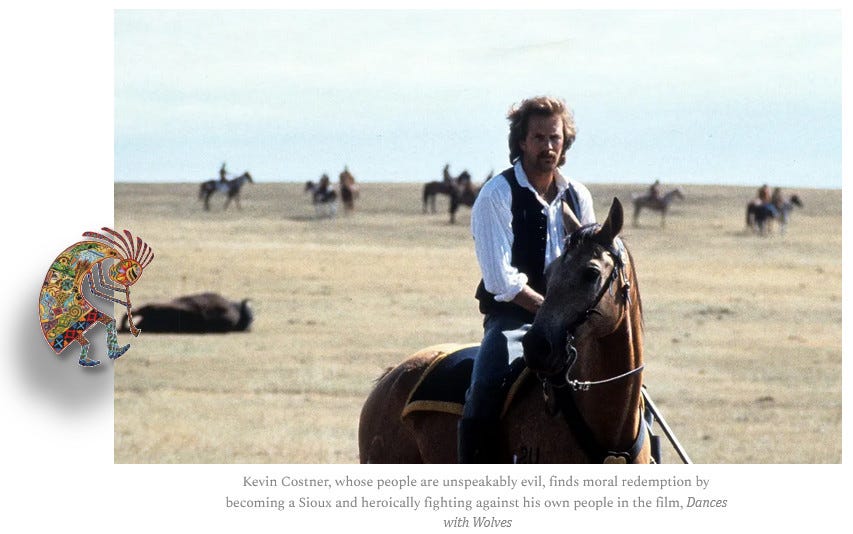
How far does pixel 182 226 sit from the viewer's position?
1843 inches

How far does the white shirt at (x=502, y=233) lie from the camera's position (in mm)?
6703

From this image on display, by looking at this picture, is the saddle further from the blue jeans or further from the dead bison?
the dead bison

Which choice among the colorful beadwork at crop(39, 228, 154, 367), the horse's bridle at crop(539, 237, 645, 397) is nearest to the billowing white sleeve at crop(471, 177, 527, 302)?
the horse's bridle at crop(539, 237, 645, 397)

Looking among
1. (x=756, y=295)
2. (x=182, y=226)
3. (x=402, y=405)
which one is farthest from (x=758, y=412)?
(x=182, y=226)

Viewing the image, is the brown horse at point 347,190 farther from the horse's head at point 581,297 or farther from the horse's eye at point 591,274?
the horse's eye at point 591,274

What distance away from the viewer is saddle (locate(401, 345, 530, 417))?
23.8 feet

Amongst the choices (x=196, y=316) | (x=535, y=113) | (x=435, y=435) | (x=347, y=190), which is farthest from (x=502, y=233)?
(x=347, y=190)

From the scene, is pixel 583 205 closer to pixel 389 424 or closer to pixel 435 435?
pixel 435 435

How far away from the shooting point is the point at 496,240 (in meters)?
6.75

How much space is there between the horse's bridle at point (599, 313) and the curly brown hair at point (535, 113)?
80 centimetres

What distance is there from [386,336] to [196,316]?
3.25 metres

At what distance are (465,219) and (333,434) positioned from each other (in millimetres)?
38235

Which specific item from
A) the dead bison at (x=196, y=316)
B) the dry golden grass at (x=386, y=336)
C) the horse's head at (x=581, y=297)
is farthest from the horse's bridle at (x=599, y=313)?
the dead bison at (x=196, y=316)
